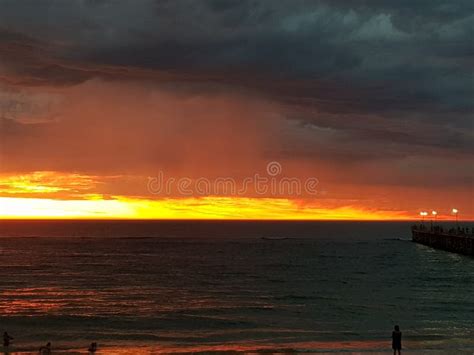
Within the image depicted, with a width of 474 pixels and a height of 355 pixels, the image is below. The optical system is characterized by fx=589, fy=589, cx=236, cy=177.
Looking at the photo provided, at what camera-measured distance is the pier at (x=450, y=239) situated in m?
87.8

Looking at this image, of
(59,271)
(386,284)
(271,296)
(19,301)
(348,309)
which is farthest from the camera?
(59,271)

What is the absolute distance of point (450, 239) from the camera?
97.5m

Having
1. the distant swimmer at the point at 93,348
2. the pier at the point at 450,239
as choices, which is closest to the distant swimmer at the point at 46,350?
the distant swimmer at the point at 93,348

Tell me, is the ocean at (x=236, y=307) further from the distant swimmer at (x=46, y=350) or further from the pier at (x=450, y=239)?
the pier at (x=450, y=239)

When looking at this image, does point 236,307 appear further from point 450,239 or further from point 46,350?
point 450,239

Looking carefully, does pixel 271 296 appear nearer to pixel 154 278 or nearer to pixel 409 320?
pixel 409 320

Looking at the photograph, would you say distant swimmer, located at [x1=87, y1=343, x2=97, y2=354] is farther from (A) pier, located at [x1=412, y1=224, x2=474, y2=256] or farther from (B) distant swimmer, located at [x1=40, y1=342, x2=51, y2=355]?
(A) pier, located at [x1=412, y1=224, x2=474, y2=256]

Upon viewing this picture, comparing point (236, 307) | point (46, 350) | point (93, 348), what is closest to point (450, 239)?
point (236, 307)

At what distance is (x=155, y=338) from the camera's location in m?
32.4

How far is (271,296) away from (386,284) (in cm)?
1515

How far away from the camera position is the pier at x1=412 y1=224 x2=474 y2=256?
8781 cm

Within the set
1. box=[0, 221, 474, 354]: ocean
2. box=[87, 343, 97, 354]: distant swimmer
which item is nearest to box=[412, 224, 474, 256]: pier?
box=[0, 221, 474, 354]: ocean

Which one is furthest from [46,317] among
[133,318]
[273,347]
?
[273,347]

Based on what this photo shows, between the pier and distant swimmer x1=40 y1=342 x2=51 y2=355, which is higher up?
the pier
